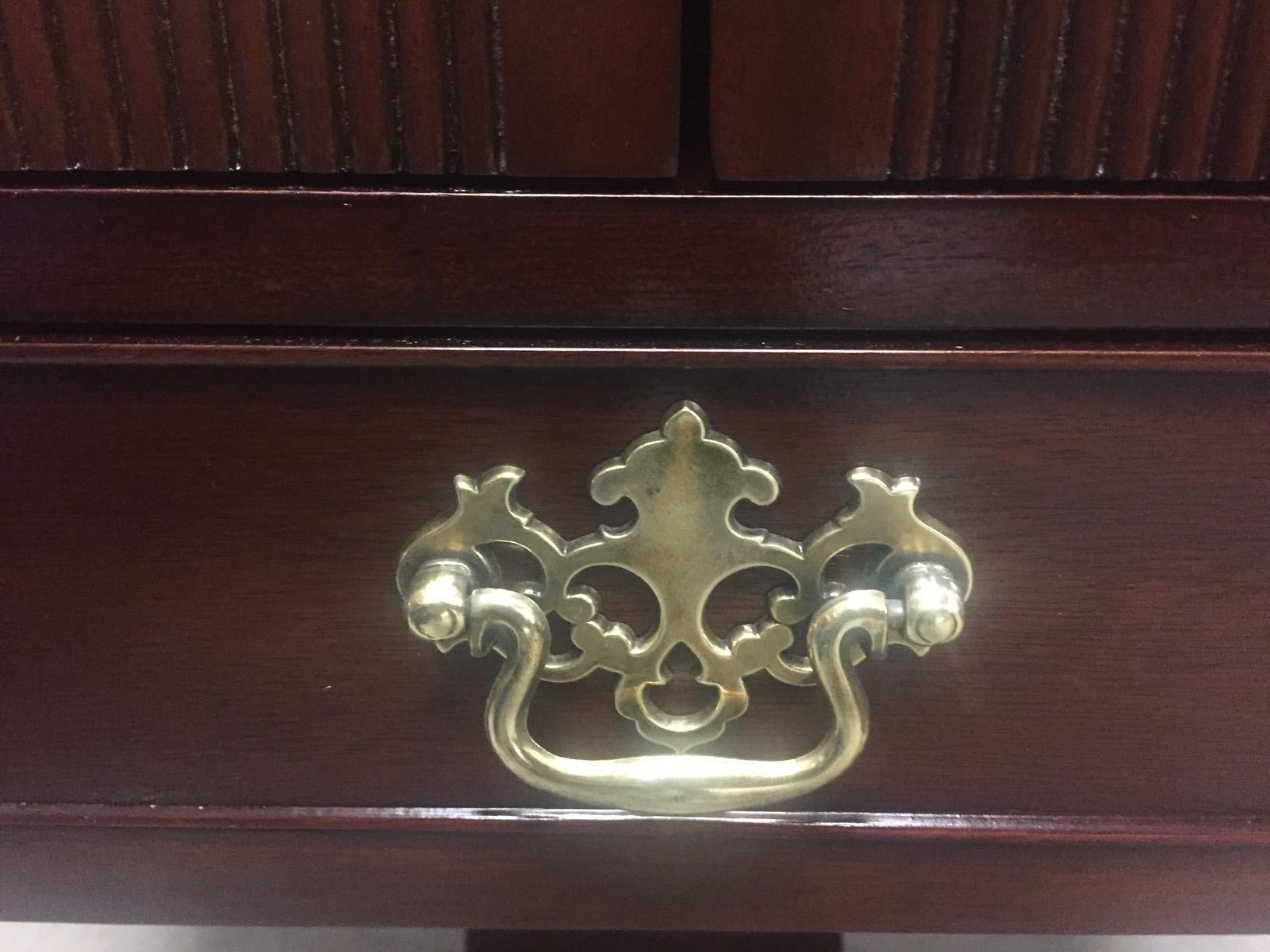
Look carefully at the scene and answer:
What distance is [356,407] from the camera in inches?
10.1

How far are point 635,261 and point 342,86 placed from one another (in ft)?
0.25

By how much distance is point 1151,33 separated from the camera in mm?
205

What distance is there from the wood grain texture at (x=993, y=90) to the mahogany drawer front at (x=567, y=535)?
0.06m

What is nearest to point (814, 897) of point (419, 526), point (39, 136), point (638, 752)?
point (638, 752)

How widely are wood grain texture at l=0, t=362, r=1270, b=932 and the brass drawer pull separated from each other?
0.01 metres

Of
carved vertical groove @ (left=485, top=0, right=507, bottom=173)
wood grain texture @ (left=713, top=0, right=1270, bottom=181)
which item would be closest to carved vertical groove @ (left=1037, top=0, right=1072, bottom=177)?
wood grain texture @ (left=713, top=0, right=1270, bottom=181)

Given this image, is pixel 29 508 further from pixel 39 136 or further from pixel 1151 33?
pixel 1151 33

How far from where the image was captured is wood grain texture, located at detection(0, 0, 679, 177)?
0.21 meters

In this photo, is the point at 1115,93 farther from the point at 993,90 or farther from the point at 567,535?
the point at 567,535

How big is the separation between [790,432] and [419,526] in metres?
0.11

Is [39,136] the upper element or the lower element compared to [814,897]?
upper

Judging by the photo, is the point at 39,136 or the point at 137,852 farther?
the point at 137,852

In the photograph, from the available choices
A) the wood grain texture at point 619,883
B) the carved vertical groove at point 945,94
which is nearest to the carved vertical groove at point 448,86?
the carved vertical groove at point 945,94

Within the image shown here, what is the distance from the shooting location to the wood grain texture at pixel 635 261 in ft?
0.75
